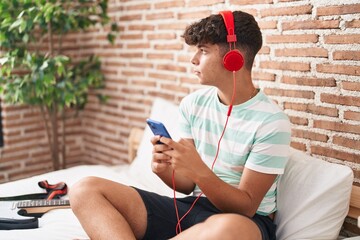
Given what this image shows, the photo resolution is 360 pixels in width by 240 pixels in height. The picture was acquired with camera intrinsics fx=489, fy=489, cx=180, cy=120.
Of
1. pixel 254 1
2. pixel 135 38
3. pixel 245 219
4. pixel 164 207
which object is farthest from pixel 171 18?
pixel 245 219

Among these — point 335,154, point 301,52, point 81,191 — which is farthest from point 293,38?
point 81,191

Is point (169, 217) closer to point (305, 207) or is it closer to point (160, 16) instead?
point (305, 207)

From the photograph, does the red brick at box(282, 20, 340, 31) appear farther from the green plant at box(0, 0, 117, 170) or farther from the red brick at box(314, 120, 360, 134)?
the green plant at box(0, 0, 117, 170)

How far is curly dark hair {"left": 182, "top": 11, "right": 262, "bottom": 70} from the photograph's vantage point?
1813 mm

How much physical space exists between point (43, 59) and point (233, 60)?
1504mm

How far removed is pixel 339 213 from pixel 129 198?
807 millimetres

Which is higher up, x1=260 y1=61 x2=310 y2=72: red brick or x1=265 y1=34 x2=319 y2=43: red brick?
x1=265 y1=34 x2=319 y2=43: red brick

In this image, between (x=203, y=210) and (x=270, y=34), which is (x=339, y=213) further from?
(x=270, y=34)

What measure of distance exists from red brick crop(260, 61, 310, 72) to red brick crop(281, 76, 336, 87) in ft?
0.14

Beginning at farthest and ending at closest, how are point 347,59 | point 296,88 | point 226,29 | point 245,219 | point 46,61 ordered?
point 46,61 < point 296,88 < point 347,59 < point 226,29 < point 245,219

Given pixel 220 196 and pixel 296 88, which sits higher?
pixel 296 88

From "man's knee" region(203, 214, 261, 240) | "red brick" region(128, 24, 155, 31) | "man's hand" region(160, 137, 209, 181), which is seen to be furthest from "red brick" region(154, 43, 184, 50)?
"man's knee" region(203, 214, 261, 240)

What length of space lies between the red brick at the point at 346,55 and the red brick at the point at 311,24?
0.36 ft

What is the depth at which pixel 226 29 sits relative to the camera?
1810mm
